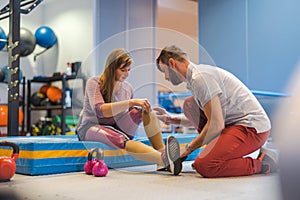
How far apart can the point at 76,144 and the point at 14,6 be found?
65.7 inches

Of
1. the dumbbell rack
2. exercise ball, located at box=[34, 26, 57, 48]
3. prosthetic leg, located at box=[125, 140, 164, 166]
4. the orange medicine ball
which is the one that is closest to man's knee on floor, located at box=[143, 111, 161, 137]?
prosthetic leg, located at box=[125, 140, 164, 166]

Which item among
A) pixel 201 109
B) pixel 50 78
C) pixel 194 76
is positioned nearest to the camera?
pixel 194 76

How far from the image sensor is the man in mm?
2021

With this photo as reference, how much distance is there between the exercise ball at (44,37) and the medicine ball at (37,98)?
846 millimetres

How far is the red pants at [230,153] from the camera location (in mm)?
2064

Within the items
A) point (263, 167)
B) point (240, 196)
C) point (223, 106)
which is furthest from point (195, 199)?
point (263, 167)

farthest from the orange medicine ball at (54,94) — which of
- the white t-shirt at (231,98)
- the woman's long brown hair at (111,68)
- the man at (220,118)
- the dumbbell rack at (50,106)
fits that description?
the white t-shirt at (231,98)

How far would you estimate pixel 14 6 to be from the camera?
3357 millimetres

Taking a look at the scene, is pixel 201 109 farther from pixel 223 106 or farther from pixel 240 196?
pixel 240 196

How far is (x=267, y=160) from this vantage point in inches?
89.8

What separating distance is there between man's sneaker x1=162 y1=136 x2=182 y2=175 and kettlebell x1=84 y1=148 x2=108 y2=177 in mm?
378

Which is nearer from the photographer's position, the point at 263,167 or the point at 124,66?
the point at 263,167

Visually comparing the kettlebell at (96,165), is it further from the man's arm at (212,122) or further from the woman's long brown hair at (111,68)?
the man's arm at (212,122)

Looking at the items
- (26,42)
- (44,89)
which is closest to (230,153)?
(26,42)
